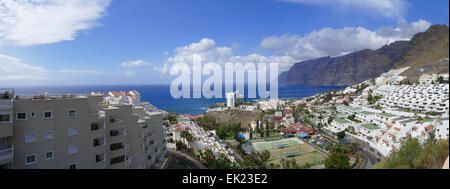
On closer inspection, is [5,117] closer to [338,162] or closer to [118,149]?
[118,149]

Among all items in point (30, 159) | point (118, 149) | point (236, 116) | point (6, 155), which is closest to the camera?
point (6, 155)

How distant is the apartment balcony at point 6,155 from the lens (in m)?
2.95

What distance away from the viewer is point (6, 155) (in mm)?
3020

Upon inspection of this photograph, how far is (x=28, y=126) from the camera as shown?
3.24m

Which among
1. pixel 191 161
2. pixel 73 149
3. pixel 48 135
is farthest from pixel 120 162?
pixel 191 161

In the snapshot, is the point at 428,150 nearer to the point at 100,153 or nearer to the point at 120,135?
the point at 100,153

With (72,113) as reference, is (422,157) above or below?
below

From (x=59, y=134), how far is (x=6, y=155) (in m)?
0.64

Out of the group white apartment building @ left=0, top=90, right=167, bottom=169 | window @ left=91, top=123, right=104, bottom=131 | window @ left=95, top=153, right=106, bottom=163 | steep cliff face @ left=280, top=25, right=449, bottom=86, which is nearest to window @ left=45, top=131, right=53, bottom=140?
white apartment building @ left=0, top=90, right=167, bottom=169

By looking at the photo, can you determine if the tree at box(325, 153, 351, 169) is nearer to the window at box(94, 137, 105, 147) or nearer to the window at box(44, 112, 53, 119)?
the window at box(94, 137, 105, 147)

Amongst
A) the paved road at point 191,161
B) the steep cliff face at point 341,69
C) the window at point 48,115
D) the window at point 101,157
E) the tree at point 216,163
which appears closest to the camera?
the window at point 48,115

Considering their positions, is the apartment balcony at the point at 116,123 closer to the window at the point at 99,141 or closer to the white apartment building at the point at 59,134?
the white apartment building at the point at 59,134

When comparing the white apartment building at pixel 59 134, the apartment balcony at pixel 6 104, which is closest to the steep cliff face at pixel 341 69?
the white apartment building at pixel 59 134
